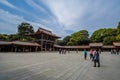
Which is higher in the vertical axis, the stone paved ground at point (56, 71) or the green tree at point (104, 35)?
Answer: the green tree at point (104, 35)

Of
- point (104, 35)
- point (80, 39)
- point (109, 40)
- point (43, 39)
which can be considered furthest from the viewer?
point (80, 39)

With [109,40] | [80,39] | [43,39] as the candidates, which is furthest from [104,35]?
[43,39]

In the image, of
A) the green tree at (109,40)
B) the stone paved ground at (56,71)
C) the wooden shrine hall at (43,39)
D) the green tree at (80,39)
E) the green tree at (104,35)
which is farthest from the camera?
the green tree at (80,39)

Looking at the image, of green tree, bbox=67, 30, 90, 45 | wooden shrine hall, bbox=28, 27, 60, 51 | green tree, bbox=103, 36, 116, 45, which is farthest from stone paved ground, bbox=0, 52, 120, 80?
green tree, bbox=67, 30, 90, 45

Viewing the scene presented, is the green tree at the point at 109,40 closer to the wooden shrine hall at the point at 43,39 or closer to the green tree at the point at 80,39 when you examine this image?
the green tree at the point at 80,39

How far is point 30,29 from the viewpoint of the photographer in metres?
85.1

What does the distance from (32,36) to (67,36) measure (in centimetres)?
4040

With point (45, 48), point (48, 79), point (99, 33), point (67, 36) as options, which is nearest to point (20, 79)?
point (48, 79)

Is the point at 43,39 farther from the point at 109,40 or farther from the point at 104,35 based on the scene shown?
the point at 104,35

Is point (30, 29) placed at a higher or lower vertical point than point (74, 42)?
higher

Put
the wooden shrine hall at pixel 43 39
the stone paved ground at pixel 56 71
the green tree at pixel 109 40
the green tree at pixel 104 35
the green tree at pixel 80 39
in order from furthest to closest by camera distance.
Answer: the green tree at pixel 80 39 < the green tree at pixel 104 35 < the green tree at pixel 109 40 < the wooden shrine hall at pixel 43 39 < the stone paved ground at pixel 56 71

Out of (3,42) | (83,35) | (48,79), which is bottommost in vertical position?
(48,79)

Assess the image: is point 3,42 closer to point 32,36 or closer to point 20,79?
point 32,36

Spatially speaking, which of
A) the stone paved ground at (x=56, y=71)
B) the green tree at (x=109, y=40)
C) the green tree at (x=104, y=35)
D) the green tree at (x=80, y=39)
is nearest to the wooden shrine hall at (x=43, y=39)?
the green tree at (x=80, y=39)
